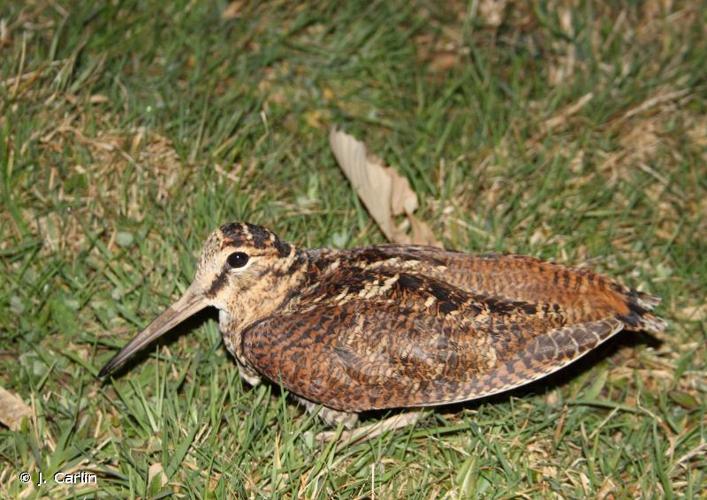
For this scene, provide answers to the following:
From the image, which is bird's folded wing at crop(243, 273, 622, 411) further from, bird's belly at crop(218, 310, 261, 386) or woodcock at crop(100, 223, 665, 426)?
bird's belly at crop(218, 310, 261, 386)

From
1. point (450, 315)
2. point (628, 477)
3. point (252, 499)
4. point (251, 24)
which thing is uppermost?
point (251, 24)

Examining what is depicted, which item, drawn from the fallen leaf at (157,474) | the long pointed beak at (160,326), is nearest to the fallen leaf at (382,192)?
the long pointed beak at (160,326)

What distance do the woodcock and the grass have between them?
0.28m

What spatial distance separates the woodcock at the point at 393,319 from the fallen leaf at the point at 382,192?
0.71 m

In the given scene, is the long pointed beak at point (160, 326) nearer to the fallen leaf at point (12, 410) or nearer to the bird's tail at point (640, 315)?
the fallen leaf at point (12, 410)

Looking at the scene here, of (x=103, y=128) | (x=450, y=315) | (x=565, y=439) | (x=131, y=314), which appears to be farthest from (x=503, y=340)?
(x=103, y=128)

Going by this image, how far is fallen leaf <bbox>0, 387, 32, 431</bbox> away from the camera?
497 cm

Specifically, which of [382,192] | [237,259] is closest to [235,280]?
[237,259]

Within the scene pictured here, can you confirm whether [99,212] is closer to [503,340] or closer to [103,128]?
[103,128]

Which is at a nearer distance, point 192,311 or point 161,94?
point 192,311

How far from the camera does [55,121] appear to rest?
612cm

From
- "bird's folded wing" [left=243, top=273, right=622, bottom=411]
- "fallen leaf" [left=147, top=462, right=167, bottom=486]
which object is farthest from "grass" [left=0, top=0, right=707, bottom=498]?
"bird's folded wing" [left=243, top=273, right=622, bottom=411]

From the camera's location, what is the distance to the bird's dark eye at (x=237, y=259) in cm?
501

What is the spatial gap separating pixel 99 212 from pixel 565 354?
2.76 metres
